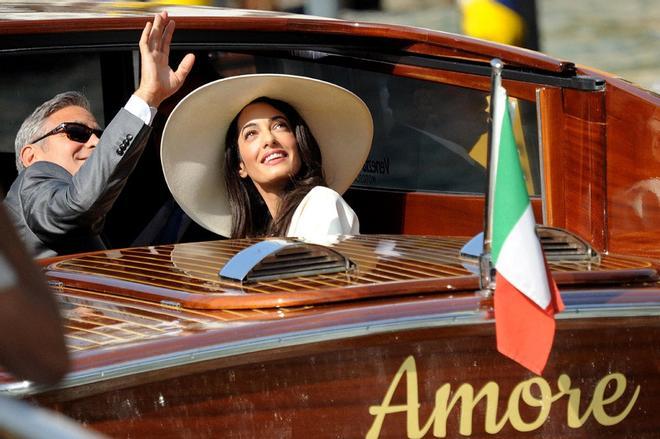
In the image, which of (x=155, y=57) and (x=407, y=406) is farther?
(x=155, y=57)

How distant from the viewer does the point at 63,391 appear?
200cm

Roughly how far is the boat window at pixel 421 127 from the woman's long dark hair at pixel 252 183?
32 centimetres

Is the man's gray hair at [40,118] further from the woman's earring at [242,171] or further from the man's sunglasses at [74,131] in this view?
the woman's earring at [242,171]

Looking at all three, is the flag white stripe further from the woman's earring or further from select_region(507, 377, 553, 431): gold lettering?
the woman's earring

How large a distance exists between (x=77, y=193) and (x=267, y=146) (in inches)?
22.8

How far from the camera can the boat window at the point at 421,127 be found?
3.52m

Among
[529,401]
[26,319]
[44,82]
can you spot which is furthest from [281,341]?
[44,82]

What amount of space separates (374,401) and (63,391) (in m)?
0.56

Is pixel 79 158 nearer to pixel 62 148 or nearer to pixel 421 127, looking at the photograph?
pixel 62 148

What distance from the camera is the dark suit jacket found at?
122 inches

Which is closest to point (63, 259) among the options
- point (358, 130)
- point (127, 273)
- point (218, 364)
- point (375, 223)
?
point (127, 273)

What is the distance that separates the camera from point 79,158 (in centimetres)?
346

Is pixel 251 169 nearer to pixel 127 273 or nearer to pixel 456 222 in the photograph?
pixel 456 222

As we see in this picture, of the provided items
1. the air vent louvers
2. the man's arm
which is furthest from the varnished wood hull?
the man's arm
